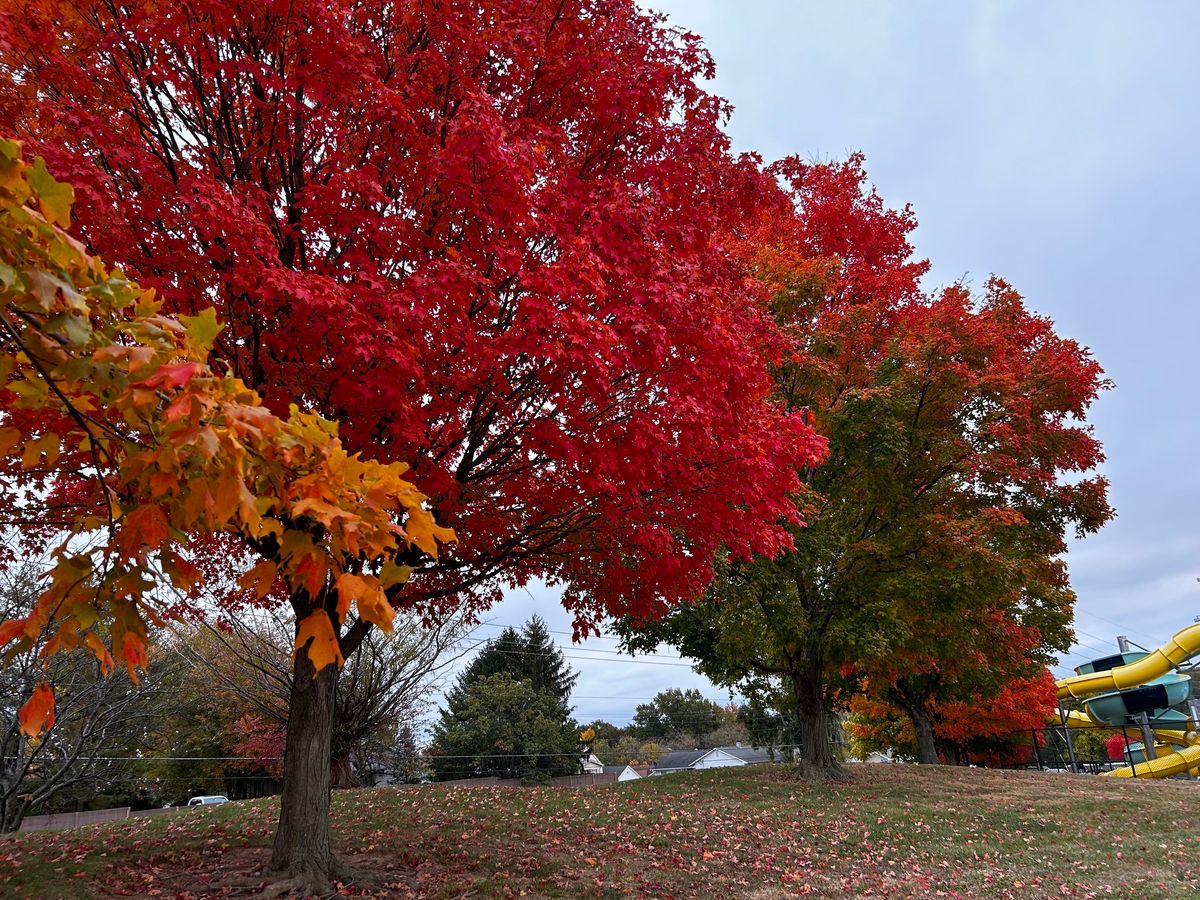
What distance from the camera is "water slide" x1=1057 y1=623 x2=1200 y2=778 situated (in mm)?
25078

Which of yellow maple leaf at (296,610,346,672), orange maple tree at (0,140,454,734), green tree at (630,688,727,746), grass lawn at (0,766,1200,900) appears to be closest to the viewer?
orange maple tree at (0,140,454,734)

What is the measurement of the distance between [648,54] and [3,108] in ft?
15.7

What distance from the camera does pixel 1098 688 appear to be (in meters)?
27.9

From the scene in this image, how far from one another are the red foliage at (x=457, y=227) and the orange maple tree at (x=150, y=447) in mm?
2504

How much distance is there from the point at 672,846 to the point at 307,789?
4159 mm

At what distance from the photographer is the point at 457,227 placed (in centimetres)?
577

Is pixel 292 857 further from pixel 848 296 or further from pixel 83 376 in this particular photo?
pixel 848 296

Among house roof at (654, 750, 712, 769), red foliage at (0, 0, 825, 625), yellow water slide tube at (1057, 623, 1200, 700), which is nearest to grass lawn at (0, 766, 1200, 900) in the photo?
red foliage at (0, 0, 825, 625)

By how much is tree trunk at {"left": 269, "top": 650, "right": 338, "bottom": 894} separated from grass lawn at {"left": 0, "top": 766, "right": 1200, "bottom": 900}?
1.40 feet

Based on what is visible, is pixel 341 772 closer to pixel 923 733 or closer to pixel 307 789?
pixel 307 789

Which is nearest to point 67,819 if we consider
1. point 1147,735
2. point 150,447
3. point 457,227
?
point 457,227

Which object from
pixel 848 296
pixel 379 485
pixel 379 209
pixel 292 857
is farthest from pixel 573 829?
pixel 848 296

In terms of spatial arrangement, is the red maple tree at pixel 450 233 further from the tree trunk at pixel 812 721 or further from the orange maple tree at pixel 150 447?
the tree trunk at pixel 812 721

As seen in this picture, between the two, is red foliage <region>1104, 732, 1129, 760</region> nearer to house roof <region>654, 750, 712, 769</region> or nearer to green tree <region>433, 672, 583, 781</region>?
house roof <region>654, 750, 712, 769</region>
